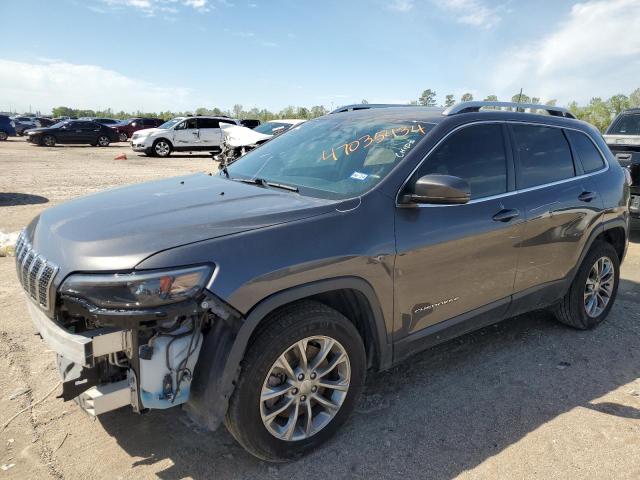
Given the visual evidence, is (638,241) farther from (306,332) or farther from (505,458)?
(306,332)

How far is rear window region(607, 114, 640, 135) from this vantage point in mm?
8914

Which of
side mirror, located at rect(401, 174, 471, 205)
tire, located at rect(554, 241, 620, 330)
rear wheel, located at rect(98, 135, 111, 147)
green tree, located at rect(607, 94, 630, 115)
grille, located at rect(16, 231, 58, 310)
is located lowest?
rear wheel, located at rect(98, 135, 111, 147)

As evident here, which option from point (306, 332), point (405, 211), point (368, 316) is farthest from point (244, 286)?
point (405, 211)

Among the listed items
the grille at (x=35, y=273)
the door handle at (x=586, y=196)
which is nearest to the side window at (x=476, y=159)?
the door handle at (x=586, y=196)

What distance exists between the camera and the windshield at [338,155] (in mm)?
3080

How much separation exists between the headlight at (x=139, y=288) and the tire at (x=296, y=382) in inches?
18.3

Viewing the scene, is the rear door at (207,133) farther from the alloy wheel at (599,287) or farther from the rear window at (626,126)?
the alloy wheel at (599,287)

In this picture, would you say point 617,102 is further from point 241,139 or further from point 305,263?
point 305,263

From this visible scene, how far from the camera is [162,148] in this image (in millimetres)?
22656

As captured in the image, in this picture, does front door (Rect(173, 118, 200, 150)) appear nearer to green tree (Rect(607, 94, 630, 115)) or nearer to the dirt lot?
the dirt lot

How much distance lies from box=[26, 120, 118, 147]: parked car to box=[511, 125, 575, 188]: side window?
29.4m

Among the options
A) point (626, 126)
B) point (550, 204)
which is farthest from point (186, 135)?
point (550, 204)

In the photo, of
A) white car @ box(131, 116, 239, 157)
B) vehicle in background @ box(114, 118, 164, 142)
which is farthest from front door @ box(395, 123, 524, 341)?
vehicle in background @ box(114, 118, 164, 142)

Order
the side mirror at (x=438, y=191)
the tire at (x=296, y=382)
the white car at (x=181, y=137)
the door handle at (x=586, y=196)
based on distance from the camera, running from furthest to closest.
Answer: the white car at (x=181, y=137)
the door handle at (x=586, y=196)
the side mirror at (x=438, y=191)
the tire at (x=296, y=382)
